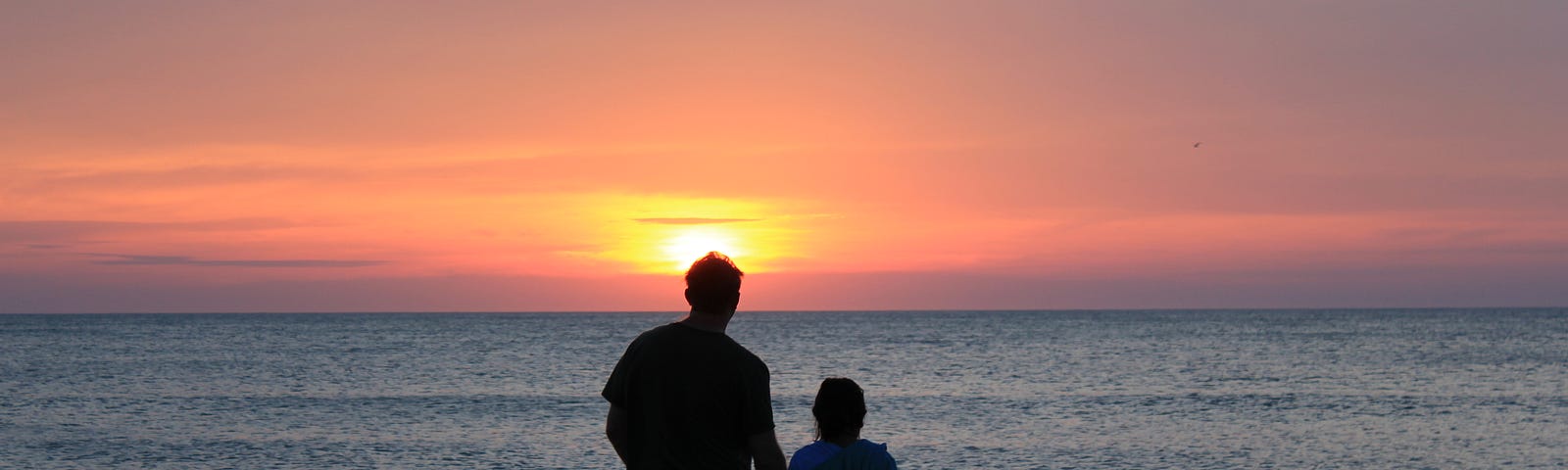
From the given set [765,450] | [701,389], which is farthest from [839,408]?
[701,389]

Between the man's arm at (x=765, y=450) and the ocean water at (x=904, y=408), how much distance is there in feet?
76.1

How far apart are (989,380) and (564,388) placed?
16492mm

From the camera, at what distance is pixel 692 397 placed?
195 inches

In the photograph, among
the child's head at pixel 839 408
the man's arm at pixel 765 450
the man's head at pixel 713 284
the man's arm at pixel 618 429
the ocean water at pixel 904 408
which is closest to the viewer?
the man's head at pixel 713 284

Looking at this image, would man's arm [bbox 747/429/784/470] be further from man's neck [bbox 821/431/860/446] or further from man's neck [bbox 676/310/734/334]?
man's neck [bbox 821/431/860/446]

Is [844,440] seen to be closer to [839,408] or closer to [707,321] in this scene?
[839,408]

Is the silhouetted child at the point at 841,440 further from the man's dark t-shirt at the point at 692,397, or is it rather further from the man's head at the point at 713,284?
the man's head at the point at 713,284

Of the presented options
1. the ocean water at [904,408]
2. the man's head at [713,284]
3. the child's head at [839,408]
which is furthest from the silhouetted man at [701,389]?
the ocean water at [904,408]

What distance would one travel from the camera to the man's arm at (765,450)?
4.93 metres

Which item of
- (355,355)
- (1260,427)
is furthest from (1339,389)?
(355,355)

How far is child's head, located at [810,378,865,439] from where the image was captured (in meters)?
5.36

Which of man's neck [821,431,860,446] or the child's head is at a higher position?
the child's head

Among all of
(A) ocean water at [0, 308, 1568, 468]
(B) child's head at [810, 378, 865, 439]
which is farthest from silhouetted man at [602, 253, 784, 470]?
(A) ocean water at [0, 308, 1568, 468]

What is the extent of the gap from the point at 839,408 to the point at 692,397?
2.29ft
